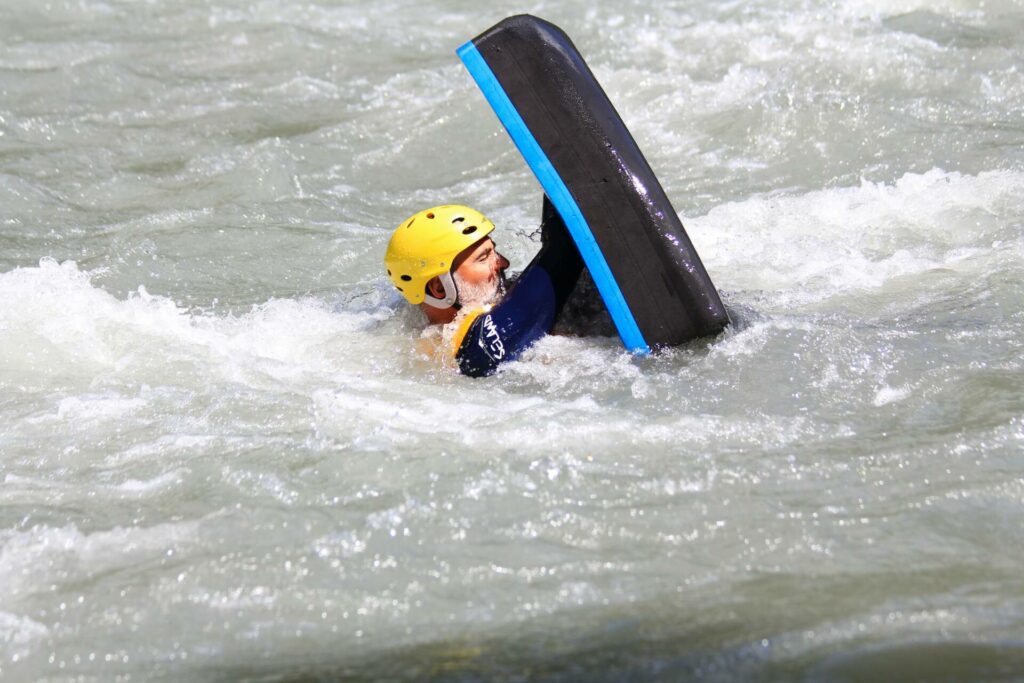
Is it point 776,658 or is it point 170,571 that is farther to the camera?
point 170,571

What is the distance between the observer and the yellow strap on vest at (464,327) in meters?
5.05

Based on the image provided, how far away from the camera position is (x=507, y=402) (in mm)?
4637

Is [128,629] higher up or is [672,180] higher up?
[128,629]

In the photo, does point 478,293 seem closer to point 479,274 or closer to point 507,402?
point 479,274

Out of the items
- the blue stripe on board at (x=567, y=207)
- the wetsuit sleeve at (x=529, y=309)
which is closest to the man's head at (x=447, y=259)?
the wetsuit sleeve at (x=529, y=309)

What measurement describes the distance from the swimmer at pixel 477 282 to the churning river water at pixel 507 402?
0.45 ft

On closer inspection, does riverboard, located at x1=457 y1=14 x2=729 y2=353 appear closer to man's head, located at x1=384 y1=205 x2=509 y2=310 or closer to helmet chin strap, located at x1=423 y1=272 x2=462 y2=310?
man's head, located at x1=384 y1=205 x2=509 y2=310

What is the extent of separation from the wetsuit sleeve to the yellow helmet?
25cm

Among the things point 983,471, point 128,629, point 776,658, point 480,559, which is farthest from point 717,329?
point 128,629

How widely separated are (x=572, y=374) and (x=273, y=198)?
124 inches

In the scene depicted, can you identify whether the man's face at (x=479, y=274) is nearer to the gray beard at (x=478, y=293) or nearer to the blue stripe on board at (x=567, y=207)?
the gray beard at (x=478, y=293)

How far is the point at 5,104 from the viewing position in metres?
8.67

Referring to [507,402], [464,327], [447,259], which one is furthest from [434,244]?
[507,402]

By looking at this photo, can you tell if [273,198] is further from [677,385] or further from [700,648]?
[700,648]
